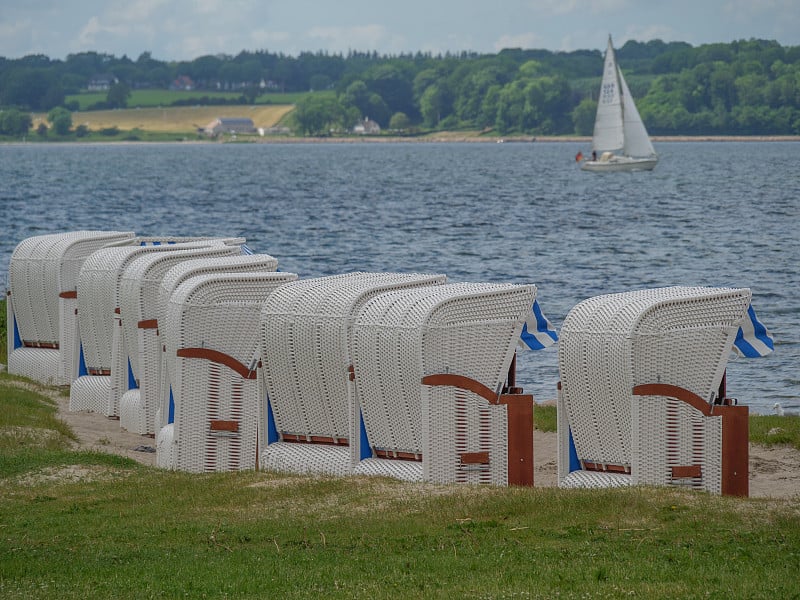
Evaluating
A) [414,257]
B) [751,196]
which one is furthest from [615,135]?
[414,257]

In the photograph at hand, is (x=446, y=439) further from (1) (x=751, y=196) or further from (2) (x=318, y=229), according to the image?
(1) (x=751, y=196)

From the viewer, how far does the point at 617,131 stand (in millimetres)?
113938

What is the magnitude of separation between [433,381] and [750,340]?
330 centimetres

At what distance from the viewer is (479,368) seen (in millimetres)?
13562

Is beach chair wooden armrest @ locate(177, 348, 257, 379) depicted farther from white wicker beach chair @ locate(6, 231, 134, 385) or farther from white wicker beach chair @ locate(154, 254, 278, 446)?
white wicker beach chair @ locate(6, 231, 134, 385)

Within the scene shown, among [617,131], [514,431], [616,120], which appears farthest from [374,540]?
[617,131]

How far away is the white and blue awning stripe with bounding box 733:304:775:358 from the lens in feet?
45.5

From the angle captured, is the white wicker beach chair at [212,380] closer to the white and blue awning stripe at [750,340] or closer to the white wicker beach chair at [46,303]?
the white and blue awning stripe at [750,340]

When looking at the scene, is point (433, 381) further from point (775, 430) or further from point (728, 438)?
point (775, 430)

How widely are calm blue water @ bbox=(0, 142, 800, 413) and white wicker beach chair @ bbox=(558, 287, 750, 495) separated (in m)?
9.82

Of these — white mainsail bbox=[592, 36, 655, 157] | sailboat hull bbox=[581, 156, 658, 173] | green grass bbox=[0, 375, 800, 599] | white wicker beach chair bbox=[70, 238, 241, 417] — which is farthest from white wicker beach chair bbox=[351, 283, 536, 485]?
sailboat hull bbox=[581, 156, 658, 173]

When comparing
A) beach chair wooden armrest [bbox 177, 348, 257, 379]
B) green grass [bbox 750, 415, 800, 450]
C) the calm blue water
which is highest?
beach chair wooden armrest [bbox 177, 348, 257, 379]

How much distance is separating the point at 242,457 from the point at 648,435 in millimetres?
4550

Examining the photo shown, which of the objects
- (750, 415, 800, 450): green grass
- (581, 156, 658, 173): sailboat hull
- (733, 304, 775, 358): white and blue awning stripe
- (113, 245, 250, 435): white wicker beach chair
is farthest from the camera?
(581, 156, 658, 173): sailboat hull
